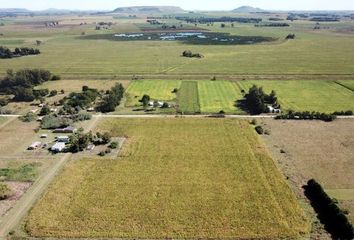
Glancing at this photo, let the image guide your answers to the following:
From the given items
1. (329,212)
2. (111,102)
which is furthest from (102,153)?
(329,212)

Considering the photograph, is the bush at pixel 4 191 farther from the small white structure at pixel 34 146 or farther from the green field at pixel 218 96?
the green field at pixel 218 96

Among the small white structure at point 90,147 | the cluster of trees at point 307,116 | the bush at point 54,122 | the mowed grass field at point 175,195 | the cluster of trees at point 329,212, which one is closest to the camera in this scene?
the cluster of trees at point 329,212

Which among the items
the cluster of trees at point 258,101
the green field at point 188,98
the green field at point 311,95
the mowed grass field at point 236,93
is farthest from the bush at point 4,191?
the green field at point 311,95

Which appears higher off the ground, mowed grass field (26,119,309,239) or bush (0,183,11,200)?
bush (0,183,11,200)

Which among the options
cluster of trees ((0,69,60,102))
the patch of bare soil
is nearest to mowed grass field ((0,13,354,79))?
cluster of trees ((0,69,60,102))

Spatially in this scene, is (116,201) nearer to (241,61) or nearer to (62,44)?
(241,61)

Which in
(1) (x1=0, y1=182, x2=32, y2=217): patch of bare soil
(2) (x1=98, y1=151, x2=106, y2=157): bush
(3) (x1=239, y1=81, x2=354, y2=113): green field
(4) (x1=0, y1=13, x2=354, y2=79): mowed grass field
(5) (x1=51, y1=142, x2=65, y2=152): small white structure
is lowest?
(4) (x1=0, y1=13, x2=354, y2=79): mowed grass field

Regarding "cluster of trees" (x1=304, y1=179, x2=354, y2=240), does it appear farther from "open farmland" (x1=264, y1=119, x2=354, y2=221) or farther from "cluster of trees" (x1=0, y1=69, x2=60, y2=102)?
"cluster of trees" (x1=0, y1=69, x2=60, y2=102)

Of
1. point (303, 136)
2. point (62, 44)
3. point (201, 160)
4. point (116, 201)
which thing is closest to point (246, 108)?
point (303, 136)
